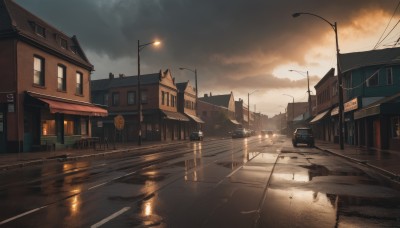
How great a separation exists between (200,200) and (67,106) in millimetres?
19987

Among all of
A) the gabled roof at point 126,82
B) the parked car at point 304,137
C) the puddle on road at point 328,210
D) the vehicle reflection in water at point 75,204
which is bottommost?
the puddle on road at point 328,210

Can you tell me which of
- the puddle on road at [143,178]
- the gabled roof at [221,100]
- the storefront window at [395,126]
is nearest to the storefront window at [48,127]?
the puddle on road at [143,178]

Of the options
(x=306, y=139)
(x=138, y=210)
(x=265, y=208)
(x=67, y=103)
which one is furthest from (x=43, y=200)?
(x=306, y=139)

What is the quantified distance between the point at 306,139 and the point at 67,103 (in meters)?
21.8

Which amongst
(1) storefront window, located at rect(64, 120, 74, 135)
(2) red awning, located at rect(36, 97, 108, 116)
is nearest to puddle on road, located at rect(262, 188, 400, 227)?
(2) red awning, located at rect(36, 97, 108, 116)

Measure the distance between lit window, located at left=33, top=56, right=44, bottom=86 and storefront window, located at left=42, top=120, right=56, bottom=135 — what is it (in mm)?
2893

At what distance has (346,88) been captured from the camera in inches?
1304

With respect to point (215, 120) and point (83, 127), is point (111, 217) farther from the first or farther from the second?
point (215, 120)

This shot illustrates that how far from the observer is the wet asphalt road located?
20.5 ft

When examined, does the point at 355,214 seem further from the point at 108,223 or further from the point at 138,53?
the point at 138,53

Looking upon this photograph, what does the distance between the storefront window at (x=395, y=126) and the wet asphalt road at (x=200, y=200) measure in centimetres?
1298

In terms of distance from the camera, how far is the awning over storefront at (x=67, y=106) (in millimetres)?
22750

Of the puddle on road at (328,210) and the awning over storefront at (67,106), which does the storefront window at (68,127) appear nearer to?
the awning over storefront at (67,106)

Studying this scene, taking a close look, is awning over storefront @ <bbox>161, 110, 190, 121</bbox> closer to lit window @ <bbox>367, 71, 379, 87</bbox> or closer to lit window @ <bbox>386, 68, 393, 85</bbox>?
lit window @ <bbox>367, 71, 379, 87</bbox>
